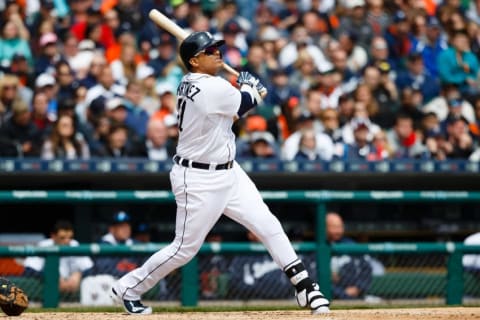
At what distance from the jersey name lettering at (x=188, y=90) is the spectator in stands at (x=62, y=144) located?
3127 mm

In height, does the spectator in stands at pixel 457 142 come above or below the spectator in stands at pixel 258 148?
below

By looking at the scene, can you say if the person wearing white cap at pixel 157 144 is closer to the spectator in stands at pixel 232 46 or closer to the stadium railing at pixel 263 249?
the stadium railing at pixel 263 249

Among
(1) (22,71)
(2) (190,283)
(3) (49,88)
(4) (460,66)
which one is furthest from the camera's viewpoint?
(4) (460,66)

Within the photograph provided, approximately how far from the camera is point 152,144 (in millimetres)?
9680

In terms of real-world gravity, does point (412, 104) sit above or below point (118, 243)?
above

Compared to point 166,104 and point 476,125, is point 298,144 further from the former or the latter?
point 476,125

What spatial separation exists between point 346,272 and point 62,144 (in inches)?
99.2

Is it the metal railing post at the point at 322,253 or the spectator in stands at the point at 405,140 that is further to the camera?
the spectator in stands at the point at 405,140

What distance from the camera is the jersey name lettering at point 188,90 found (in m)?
6.36

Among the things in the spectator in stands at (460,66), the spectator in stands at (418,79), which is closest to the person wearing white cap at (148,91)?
the spectator in stands at (418,79)

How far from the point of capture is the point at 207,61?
6543 mm

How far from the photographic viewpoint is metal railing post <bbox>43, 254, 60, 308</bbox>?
8.29 metres

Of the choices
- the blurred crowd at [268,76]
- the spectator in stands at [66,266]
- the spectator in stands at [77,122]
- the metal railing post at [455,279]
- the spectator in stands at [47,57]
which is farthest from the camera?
the spectator in stands at [47,57]

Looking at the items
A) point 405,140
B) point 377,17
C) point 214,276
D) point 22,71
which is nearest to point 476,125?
point 405,140
